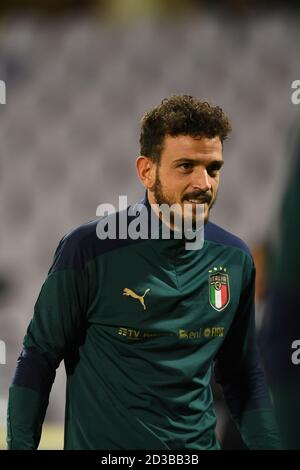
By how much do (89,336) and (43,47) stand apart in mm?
1627

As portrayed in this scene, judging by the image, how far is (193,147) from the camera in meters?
0.78

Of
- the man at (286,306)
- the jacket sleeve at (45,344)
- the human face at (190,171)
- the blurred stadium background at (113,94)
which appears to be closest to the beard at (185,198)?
the human face at (190,171)

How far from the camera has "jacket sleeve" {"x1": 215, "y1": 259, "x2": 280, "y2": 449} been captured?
2.69ft

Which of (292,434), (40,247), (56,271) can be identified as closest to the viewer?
(292,434)

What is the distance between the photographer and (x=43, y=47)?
2232mm

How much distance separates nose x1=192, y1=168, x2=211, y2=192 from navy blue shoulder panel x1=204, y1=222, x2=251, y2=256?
0.27 feet

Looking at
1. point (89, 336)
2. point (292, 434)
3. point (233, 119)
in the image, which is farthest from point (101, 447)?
point (233, 119)

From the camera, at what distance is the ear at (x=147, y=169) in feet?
2.66

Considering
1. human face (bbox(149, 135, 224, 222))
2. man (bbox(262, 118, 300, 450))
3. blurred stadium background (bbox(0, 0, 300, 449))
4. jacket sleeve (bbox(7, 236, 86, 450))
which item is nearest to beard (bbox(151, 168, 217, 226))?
human face (bbox(149, 135, 224, 222))

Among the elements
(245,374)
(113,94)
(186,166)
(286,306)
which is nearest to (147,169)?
(186,166)

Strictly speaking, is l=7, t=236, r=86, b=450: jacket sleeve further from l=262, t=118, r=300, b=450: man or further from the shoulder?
l=262, t=118, r=300, b=450: man

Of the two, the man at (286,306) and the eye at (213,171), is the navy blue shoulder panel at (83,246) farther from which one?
the man at (286,306)

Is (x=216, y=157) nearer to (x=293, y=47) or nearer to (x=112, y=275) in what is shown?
(x=112, y=275)

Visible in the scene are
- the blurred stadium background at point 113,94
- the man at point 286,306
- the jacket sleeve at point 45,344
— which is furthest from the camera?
Answer: the blurred stadium background at point 113,94
